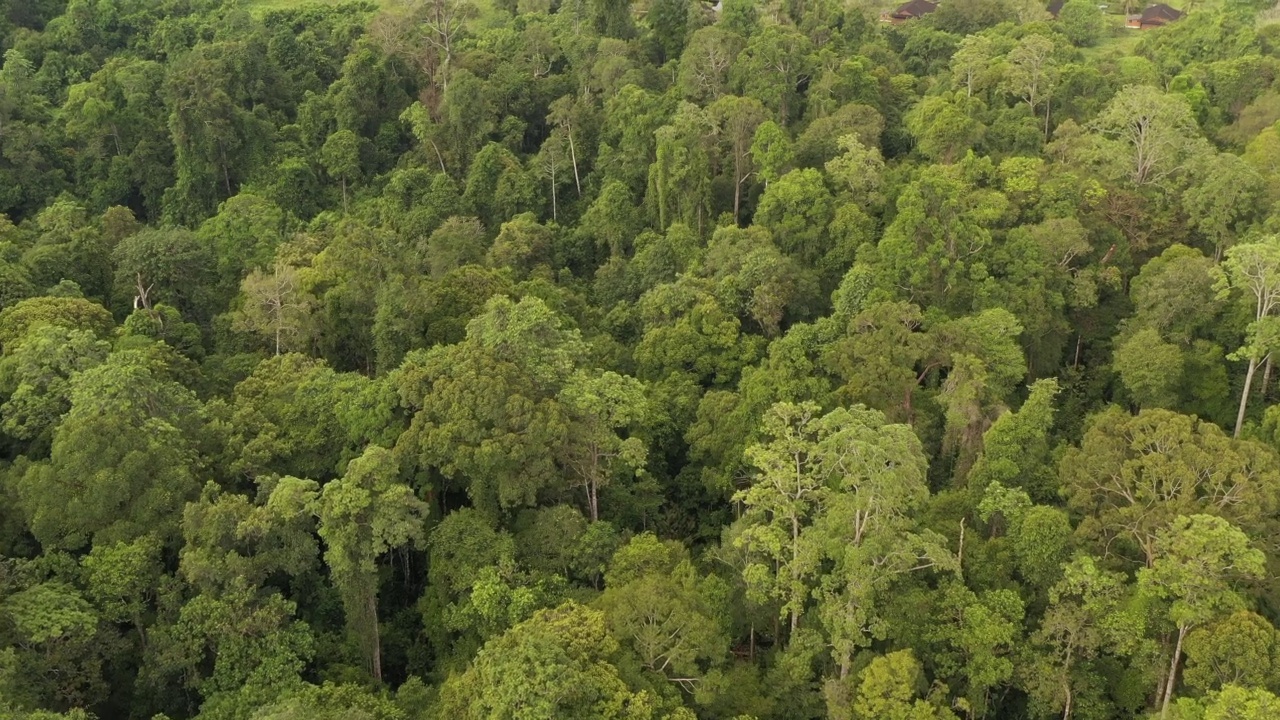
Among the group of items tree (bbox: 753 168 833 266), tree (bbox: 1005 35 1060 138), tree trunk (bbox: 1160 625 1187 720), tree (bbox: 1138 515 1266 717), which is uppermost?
tree (bbox: 1005 35 1060 138)

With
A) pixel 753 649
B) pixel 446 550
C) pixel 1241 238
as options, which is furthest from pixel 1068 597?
pixel 1241 238

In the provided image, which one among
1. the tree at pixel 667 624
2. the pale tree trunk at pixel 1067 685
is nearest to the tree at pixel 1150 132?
the pale tree trunk at pixel 1067 685

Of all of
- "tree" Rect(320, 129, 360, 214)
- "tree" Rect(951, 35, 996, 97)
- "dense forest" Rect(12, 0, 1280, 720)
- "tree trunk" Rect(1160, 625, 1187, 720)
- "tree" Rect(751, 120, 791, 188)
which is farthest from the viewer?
"tree" Rect(320, 129, 360, 214)

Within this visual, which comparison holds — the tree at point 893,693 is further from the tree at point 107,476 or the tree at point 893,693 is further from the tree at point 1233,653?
the tree at point 107,476

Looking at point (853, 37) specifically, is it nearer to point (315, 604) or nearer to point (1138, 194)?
point (1138, 194)

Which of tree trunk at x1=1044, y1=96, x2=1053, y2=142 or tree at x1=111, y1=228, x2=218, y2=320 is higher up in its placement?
tree trunk at x1=1044, y1=96, x2=1053, y2=142

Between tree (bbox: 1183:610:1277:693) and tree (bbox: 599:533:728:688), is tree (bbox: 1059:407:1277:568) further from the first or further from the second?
tree (bbox: 599:533:728:688)

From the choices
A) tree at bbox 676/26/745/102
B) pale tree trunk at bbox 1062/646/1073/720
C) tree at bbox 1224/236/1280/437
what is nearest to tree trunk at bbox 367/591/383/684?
pale tree trunk at bbox 1062/646/1073/720
